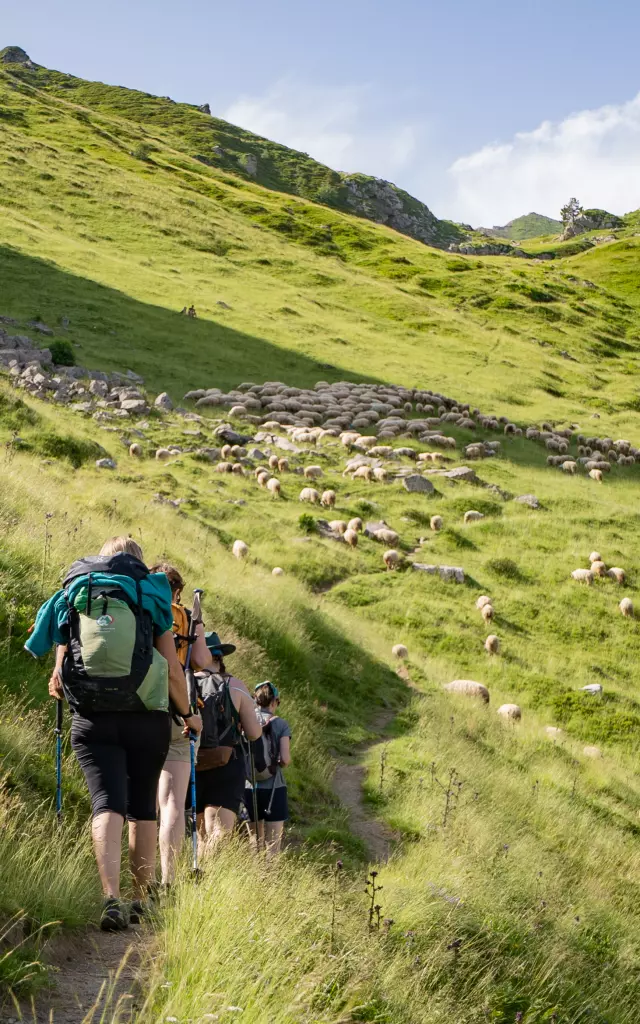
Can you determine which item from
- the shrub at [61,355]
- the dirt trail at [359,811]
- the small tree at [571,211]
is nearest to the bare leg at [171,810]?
the dirt trail at [359,811]

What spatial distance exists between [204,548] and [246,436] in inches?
466

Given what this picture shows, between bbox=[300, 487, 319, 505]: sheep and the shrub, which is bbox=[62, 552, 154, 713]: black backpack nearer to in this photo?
bbox=[300, 487, 319, 505]: sheep

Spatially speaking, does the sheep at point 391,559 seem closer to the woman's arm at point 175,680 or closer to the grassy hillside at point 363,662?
the grassy hillside at point 363,662

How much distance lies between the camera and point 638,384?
157 ft

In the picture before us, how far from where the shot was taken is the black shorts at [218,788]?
667 cm

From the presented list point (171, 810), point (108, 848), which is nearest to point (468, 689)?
point (171, 810)

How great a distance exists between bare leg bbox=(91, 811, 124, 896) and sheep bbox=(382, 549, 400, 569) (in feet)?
48.9

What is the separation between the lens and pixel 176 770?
607 cm

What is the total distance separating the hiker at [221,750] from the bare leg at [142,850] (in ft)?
3.58

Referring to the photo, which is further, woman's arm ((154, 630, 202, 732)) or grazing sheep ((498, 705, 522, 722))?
grazing sheep ((498, 705, 522, 722))

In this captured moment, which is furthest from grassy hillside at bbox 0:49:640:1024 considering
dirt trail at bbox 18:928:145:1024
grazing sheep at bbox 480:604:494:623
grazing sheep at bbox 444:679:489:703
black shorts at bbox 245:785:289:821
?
black shorts at bbox 245:785:289:821

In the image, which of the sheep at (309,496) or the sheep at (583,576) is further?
the sheep at (309,496)

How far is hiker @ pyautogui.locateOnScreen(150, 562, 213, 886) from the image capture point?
18.6ft

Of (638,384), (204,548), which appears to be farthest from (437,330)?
(204,548)
